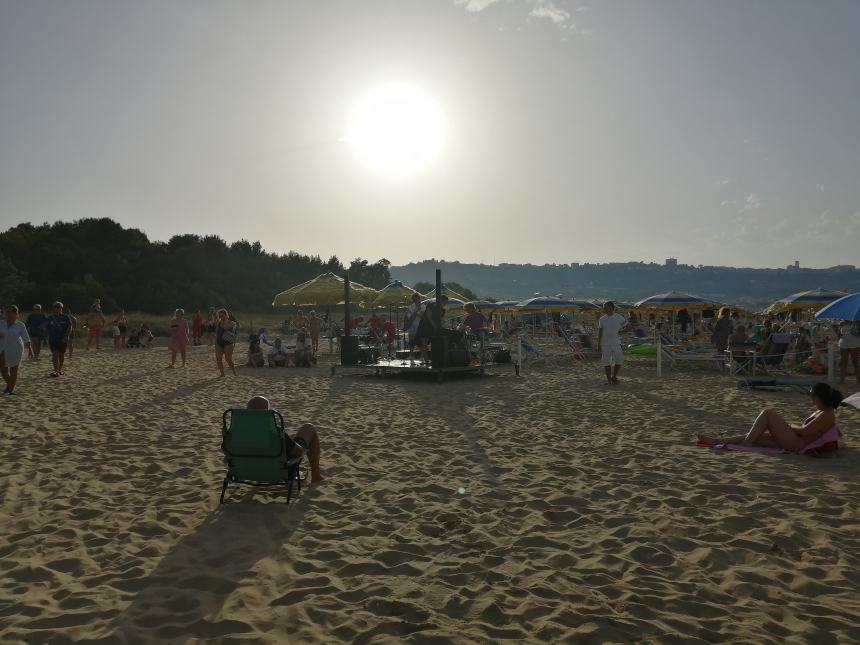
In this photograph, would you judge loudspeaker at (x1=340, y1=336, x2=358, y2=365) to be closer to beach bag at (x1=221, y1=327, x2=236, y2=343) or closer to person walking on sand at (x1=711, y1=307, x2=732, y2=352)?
beach bag at (x1=221, y1=327, x2=236, y2=343)

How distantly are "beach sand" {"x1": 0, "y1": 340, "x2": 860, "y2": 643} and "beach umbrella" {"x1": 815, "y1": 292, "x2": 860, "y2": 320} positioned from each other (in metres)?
2.95

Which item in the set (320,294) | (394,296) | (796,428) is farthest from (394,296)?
(796,428)

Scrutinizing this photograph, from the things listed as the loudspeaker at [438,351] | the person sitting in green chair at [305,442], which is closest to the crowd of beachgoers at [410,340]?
the loudspeaker at [438,351]

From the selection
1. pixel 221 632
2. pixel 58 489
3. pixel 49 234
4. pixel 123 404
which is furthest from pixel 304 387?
pixel 49 234

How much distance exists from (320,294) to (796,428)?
13797 millimetres

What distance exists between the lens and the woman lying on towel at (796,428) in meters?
5.51

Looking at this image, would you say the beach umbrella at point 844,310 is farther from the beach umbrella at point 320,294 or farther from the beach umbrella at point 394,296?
the beach umbrella at point 320,294

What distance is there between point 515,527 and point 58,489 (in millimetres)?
3573

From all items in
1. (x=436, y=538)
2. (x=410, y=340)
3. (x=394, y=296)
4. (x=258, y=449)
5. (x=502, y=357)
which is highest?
(x=394, y=296)

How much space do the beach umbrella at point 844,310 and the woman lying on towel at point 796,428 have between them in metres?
4.67

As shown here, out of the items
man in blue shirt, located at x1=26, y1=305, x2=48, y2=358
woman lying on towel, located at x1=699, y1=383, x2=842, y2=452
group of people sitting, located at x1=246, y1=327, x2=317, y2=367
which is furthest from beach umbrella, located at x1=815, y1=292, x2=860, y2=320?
man in blue shirt, located at x1=26, y1=305, x2=48, y2=358

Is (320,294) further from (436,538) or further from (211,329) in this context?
(436,538)

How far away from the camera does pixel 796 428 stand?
18.9ft

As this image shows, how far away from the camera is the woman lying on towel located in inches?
217
